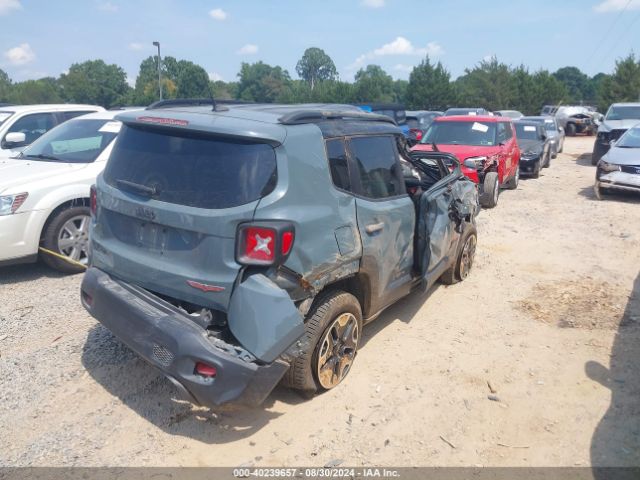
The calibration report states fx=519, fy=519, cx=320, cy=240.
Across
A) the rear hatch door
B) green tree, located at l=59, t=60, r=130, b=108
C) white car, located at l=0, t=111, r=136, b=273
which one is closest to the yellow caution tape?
white car, located at l=0, t=111, r=136, b=273

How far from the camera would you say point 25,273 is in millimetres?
6020

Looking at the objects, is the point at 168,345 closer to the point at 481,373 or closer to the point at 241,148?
the point at 241,148

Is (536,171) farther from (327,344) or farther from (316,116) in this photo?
(327,344)

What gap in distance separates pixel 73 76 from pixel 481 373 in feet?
252

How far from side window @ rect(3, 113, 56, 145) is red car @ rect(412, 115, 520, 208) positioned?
656 cm

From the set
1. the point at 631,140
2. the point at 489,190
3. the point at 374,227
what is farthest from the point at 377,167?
the point at 631,140

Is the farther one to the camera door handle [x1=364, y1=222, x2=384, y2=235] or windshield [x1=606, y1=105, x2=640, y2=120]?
windshield [x1=606, y1=105, x2=640, y2=120]

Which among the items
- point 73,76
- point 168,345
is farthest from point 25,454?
point 73,76

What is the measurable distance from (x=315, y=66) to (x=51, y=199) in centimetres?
12231

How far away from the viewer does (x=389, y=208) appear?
13.4 feet

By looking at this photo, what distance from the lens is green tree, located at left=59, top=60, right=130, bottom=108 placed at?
66.3 meters

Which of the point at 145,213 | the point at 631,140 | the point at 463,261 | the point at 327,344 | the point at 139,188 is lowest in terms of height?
the point at 463,261

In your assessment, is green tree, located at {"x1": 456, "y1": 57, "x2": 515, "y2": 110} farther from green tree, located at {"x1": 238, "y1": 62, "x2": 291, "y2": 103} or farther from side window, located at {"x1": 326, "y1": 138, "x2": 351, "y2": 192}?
side window, located at {"x1": 326, "y1": 138, "x2": 351, "y2": 192}

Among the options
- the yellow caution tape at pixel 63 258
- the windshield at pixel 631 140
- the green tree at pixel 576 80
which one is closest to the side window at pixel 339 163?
the yellow caution tape at pixel 63 258
